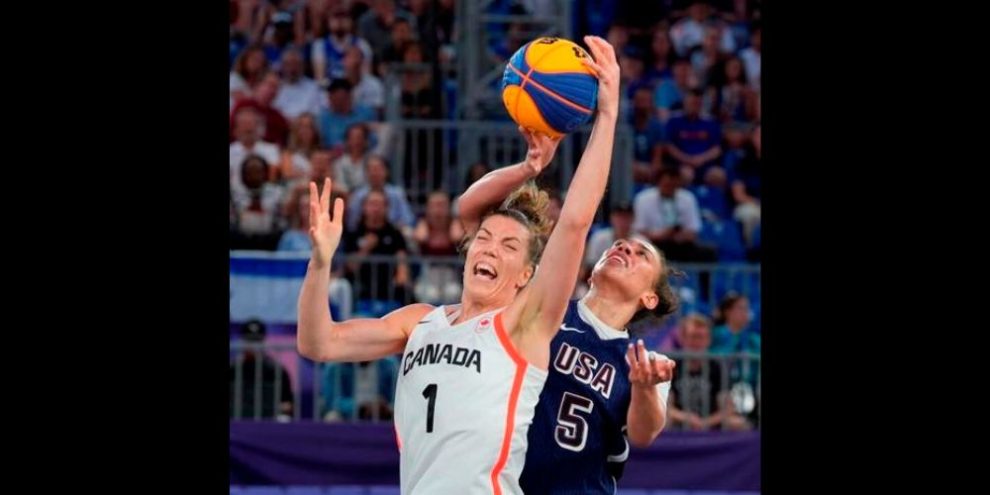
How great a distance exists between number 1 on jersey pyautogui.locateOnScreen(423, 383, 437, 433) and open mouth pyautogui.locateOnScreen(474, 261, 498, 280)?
473mm

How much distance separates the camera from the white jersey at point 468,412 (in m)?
5.73

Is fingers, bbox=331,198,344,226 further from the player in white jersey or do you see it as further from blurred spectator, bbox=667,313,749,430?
blurred spectator, bbox=667,313,749,430

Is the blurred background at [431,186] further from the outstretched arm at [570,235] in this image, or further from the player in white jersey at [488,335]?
the outstretched arm at [570,235]

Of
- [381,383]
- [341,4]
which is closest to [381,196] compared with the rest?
[381,383]

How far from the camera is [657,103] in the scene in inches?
612

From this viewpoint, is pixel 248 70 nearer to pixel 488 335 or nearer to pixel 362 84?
pixel 362 84

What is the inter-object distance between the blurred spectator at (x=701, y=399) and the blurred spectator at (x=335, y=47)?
515cm

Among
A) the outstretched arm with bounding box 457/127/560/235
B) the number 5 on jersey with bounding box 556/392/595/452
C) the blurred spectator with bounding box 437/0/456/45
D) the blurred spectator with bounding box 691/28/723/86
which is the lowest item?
the number 5 on jersey with bounding box 556/392/595/452

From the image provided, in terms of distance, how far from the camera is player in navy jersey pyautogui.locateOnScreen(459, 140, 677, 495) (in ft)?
20.8

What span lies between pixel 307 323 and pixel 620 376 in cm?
137

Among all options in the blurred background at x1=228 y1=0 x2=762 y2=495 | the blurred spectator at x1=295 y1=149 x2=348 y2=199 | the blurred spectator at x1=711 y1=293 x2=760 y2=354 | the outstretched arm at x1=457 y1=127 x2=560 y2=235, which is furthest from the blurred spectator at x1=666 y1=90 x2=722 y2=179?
the outstretched arm at x1=457 y1=127 x2=560 y2=235
